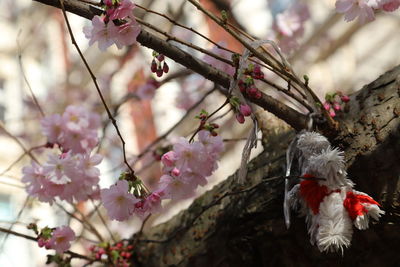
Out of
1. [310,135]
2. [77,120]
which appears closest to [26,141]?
[77,120]

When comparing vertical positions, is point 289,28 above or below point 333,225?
above

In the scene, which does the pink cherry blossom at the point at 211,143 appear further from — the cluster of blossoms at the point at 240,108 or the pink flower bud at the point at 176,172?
the cluster of blossoms at the point at 240,108

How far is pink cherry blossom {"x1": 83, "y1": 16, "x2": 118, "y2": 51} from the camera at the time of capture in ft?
4.00

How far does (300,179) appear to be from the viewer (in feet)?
4.21

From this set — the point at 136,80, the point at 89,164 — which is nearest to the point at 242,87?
the point at 89,164

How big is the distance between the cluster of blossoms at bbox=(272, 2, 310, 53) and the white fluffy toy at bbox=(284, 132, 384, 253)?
1726 mm

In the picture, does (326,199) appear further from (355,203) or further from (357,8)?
(357,8)

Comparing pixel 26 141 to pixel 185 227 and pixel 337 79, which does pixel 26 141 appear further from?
pixel 185 227

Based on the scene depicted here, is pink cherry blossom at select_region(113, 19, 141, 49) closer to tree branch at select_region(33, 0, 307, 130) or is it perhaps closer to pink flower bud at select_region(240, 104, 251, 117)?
tree branch at select_region(33, 0, 307, 130)

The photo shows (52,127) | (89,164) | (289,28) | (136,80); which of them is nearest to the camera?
(89,164)

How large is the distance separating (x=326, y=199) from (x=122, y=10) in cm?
56

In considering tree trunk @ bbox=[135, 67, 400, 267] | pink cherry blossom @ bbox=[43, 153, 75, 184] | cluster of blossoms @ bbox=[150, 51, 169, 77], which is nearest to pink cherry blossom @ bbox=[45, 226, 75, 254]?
pink cherry blossom @ bbox=[43, 153, 75, 184]

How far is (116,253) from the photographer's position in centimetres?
174

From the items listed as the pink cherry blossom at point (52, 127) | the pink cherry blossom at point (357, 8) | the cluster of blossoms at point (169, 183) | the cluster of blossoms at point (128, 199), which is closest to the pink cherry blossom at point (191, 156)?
the cluster of blossoms at point (169, 183)
